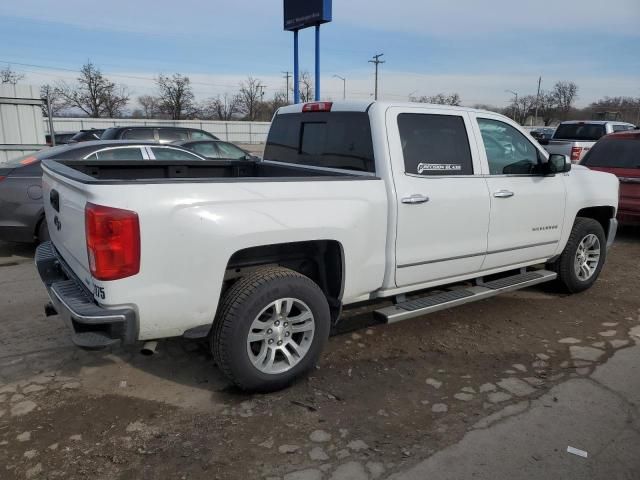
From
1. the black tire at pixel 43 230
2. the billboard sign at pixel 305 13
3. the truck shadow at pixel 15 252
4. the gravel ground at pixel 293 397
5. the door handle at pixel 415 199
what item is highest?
the billboard sign at pixel 305 13

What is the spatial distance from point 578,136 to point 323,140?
13.3 metres

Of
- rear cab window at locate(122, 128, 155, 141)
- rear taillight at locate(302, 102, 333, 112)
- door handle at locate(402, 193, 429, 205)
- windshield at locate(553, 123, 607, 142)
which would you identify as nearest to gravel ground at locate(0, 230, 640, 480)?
door handle at locate(402, 193, 429, 205)

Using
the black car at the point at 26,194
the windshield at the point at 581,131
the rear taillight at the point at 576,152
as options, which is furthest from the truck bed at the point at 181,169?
the windshield at the point at 581,131

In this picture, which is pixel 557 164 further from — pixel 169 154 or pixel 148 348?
pixel 169 154

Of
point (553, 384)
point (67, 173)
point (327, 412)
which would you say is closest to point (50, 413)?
point (67, 173)

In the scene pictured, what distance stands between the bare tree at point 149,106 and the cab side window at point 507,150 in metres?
68.3

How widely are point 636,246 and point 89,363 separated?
314 inches

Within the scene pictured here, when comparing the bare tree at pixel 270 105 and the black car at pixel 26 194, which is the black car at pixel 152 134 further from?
the bare tree at pixel 270 105

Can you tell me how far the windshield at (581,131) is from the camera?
14703mm

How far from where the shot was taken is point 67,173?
339 centimetres

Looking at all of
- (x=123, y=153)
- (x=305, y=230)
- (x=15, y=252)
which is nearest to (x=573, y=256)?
(x=305, y=230)

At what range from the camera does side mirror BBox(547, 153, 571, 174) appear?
15.8 ft

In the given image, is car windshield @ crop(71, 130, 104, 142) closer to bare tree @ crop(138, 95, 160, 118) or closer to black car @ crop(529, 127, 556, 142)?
black car @ crop(529, 127, 556, 142)

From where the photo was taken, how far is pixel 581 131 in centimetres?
1521
